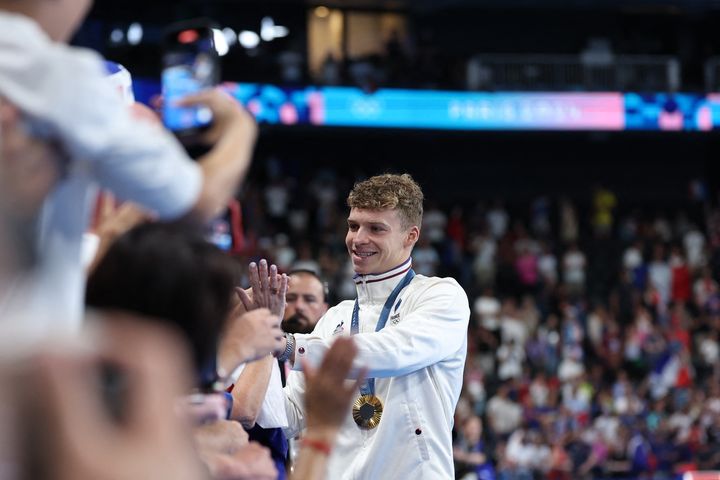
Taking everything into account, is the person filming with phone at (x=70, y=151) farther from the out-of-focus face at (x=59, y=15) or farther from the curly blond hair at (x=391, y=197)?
the curly blond hair at (x=391, y=197)

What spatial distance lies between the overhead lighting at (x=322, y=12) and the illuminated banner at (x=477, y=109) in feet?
18.2

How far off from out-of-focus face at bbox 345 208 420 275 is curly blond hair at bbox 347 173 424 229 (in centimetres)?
4

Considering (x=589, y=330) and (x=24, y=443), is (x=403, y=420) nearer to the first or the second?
(x=24, y=443)

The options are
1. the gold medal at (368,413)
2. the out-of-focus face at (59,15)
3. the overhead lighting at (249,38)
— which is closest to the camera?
the out-of-focus face at (59,15)

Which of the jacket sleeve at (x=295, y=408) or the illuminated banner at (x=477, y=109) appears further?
the illuminated banner at (x=477, y=109)

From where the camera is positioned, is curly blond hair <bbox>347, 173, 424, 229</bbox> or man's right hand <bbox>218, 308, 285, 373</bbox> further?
curly blond hair <bbox>347, 173, 424, 229</bbox>

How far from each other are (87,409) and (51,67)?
0.97 meters

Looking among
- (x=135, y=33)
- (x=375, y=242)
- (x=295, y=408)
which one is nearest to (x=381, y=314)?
(x=375, y=242)

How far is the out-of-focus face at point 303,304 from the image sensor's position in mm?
6320

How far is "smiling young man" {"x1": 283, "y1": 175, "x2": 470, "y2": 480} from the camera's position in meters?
4.56

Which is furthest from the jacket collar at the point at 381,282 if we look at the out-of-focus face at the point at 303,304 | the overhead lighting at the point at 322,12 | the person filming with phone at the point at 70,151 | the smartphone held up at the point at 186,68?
the overhead lighting at the point at 322,12

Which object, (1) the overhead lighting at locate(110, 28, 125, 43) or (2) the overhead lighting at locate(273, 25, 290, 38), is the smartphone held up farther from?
(2) the overhead lighting at locate(273, 25, 290, 38)

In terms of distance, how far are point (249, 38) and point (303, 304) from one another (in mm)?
22046

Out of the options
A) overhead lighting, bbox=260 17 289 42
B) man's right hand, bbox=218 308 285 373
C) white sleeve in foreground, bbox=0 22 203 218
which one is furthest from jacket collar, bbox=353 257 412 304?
overhead lighting, bbox=260 17 289 42
